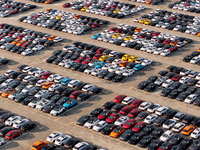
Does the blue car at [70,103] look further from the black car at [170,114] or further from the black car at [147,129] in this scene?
the black car at [170,114]

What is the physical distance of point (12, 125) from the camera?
347ft

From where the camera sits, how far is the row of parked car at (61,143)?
94706mm

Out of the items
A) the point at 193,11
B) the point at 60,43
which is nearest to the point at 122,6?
the point at 193,11

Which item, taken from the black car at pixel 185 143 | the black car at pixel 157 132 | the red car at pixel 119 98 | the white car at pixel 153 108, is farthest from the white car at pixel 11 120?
the black car at pixel 185 143

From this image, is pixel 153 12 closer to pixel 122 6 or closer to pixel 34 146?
pixel 122 6

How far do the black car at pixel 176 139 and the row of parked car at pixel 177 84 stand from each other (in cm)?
1837

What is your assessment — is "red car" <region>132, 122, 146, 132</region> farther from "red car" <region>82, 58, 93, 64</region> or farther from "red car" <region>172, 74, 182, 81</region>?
"red car" <region>82, 58, 93, 64</region>

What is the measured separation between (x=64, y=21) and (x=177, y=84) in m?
73.9

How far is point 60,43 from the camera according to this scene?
160 m

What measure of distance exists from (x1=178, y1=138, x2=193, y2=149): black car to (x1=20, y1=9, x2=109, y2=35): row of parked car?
83591 mm

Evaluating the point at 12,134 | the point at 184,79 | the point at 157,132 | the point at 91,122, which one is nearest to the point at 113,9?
the point at 184,79

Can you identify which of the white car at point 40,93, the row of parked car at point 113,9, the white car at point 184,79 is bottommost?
the white car at point 184,79

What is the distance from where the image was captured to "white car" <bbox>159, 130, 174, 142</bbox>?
3835 inches

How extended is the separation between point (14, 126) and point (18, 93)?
17537 mm
